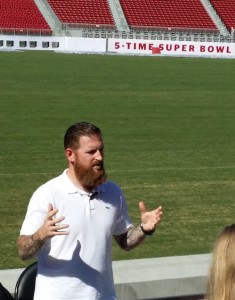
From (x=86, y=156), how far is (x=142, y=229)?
476 mm

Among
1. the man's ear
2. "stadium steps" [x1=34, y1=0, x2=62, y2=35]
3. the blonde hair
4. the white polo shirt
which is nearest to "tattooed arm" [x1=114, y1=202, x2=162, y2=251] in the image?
the white polo shirt

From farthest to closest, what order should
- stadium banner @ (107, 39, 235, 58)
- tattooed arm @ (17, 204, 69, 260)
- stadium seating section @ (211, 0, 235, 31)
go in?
stadium seating section @ (211, 0, 235, 31) → stadium banner @ (107, 39, 235, 58) → tattooed arm @ (17, 204, 69, 260)

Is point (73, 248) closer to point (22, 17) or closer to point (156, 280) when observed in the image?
point (156, 280)

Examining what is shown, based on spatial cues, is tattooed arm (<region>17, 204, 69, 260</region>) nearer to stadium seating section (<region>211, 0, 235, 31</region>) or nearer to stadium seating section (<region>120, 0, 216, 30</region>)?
stadium seating section (<region>120, 0, 216, 30</region>)

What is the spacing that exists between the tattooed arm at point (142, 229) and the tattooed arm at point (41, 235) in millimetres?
482

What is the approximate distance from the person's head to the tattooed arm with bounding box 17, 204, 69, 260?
0.86ft

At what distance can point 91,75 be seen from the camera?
28766 mm

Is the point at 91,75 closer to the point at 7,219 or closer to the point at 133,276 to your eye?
the point at 7,219

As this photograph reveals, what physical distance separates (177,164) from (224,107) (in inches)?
331

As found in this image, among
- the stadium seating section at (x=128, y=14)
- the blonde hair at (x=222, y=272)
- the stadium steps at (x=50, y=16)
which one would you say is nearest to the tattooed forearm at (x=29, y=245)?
the blonde hair at (x=222, y=272)

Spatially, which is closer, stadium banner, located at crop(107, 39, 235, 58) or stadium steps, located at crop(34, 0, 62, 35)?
stadium banner, located at crop(107, 39, 235, 58)

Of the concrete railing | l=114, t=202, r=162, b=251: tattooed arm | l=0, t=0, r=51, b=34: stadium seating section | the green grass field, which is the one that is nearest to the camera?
l=114, t=202, r=162, b=251: tattooed arm

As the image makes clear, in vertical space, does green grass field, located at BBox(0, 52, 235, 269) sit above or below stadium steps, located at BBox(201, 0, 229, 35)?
below

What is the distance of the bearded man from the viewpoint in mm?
3906
